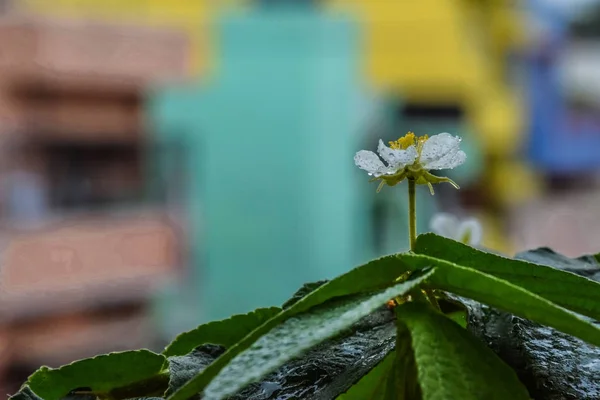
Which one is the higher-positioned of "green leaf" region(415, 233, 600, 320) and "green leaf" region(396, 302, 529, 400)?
"green leaf" region(415, 233, 600, 320)

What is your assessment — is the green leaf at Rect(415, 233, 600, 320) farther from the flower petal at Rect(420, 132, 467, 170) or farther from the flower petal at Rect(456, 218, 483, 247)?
the flower petal at Rect(456, 218, 483, 247)

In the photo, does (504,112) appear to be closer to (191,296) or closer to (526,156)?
(526,156)

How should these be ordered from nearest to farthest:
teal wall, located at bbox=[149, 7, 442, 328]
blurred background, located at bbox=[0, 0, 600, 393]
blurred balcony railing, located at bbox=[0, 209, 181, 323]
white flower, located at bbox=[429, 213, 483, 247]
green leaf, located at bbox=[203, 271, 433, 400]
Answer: green leaf, located at bbox=[203, 271, 433, 400] → white flower, located at bbox=[429, 213, 483, 247] → blurred balcony railing, located at bbox=[0, 209, 181, 323] → blurred background, located at bbox=[0, 0, 600, 393] → teal wall, located at bbox=[149, 7, 442, 328]

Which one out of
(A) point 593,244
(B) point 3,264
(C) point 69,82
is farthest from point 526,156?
(B) point 3,264

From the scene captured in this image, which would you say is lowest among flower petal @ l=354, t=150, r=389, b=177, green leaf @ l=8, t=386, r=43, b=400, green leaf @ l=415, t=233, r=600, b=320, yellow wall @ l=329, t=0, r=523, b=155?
green leaf @ l=8, t=386, r=43, b=400

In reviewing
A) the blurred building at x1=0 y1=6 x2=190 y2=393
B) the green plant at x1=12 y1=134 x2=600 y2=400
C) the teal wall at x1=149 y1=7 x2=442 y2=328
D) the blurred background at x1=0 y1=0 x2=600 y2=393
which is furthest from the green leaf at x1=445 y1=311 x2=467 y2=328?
the teal wall at x1=149 y1=7 x2=442 y2=328

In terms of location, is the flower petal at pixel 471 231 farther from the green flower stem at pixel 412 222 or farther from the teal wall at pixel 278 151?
the teal wall at pixel 278 151

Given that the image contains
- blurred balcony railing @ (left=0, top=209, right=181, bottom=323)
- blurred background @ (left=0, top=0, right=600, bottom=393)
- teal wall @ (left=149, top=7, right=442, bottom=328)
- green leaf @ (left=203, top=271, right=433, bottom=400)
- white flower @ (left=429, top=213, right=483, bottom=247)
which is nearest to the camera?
green leaf @ (left=203, top=271, right=433, bottom=400)
